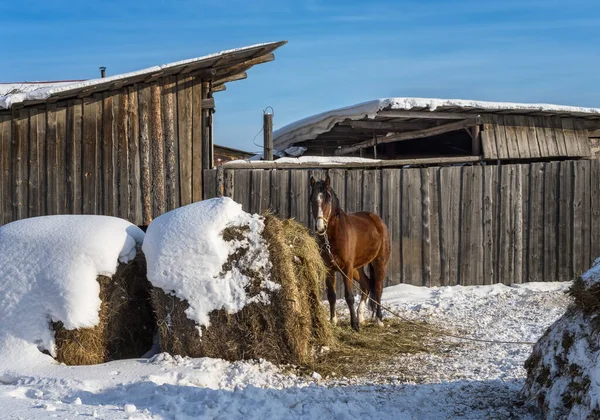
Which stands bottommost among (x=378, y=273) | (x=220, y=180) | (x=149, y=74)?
(x=378, y=273)

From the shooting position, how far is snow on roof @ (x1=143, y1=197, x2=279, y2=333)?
7.19m

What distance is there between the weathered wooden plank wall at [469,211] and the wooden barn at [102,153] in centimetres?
117

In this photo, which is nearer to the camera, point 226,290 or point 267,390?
point 267,390

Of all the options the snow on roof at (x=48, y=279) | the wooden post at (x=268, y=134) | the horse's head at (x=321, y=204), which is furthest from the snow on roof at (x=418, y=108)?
the snow on roof at (x=48, y=279)

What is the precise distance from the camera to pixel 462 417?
5.85 meters

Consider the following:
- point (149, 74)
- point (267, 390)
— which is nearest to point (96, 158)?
point (149, 74)

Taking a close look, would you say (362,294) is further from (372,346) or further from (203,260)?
(203,260)

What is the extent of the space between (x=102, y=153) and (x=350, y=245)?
419 cm

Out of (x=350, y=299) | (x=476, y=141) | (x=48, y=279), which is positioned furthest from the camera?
(x=476, y=141)

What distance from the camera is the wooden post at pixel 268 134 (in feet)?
41.9

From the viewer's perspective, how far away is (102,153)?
1092 centimetres

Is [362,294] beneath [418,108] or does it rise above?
beneath

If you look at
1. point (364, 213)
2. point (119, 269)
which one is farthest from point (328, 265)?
point (119, 269)

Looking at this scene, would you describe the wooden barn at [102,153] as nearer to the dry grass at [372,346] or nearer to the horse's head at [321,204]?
the horse's head at [321,204]
